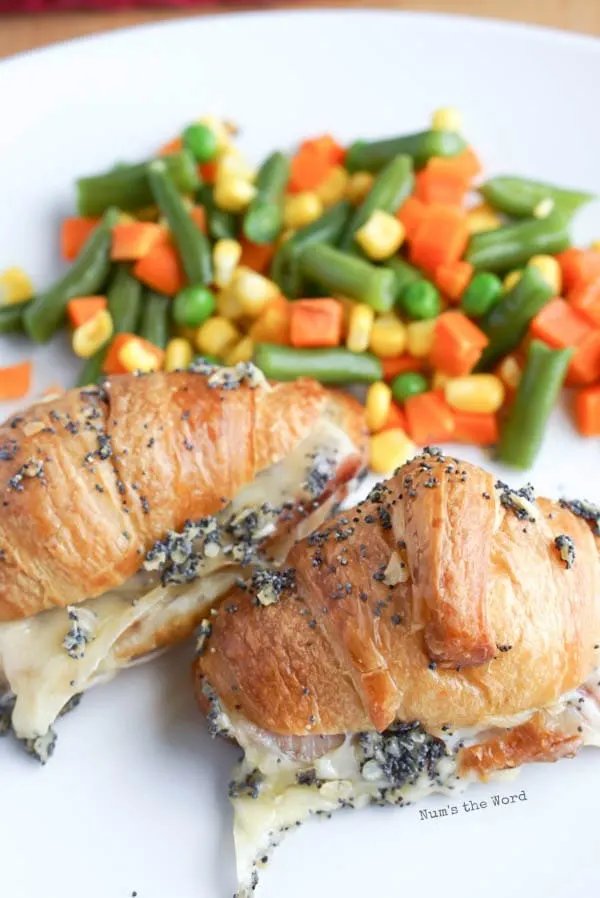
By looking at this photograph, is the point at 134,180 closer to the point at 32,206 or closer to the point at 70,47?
the point at 32,206

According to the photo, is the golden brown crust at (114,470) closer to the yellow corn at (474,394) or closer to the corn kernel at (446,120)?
the yellow corn at (474,394)

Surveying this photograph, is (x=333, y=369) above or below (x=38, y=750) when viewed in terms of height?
above

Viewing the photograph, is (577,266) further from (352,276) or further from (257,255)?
(257,255)

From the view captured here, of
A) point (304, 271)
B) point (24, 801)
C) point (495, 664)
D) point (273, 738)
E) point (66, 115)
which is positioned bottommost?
point (24, 801)

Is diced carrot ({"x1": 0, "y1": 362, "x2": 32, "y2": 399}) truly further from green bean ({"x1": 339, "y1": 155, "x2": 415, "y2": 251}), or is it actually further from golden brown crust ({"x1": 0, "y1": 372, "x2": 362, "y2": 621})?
green bean ({"x1": 339, "y1": 155, "x2": 415, "y2": 251})

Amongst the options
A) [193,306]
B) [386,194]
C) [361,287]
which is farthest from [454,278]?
[193,306]

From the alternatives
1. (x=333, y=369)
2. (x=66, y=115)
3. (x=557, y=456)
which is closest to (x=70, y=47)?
(x=66, y=115)
